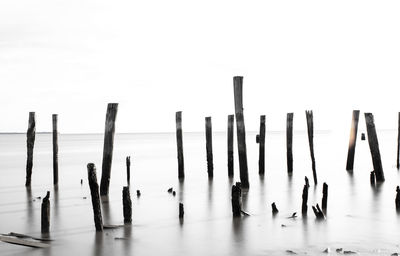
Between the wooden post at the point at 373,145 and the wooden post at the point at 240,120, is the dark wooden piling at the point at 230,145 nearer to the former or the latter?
the wooden post at the point at 240,120

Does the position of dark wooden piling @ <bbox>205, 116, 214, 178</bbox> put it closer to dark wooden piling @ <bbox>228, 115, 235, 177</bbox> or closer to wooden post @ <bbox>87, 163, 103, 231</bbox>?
dark wooden piling @ <bbox>228, 115, 235, 177</bbox>

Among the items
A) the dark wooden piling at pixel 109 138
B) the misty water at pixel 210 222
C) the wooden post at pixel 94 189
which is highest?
the dark wooden piling at pixel 109 138

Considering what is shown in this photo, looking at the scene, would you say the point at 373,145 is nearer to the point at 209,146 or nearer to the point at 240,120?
the point at 240,120

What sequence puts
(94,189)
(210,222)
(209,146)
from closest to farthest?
(94,189) < (210,222) < (209,146)

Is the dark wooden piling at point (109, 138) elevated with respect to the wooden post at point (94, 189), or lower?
elevated

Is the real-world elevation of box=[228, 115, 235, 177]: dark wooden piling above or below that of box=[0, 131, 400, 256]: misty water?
above

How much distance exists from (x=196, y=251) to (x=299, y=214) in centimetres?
369

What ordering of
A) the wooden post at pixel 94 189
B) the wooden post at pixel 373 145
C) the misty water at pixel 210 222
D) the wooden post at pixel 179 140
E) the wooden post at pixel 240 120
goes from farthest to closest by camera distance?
1. the wooden post at pixel 179 140
2. the wooden post at pixel 373 145
3. the wooden post at pixel 240 120
4. the wooden post at pixel 94 189
5. the misty water at pixel 210 222

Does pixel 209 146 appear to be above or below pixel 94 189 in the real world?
above

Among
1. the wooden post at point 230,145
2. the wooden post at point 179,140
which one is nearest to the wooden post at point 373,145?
the wooden post at point 230,145

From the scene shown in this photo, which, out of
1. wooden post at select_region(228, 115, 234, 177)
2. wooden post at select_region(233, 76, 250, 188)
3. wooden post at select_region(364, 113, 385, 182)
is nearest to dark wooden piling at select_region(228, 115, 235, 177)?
wooden post at select_region(228, 115, 234, 177)

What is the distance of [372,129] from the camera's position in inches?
635

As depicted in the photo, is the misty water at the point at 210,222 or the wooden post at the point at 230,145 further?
the wooden post at the point at 230,145

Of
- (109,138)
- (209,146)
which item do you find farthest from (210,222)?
(209,146)
